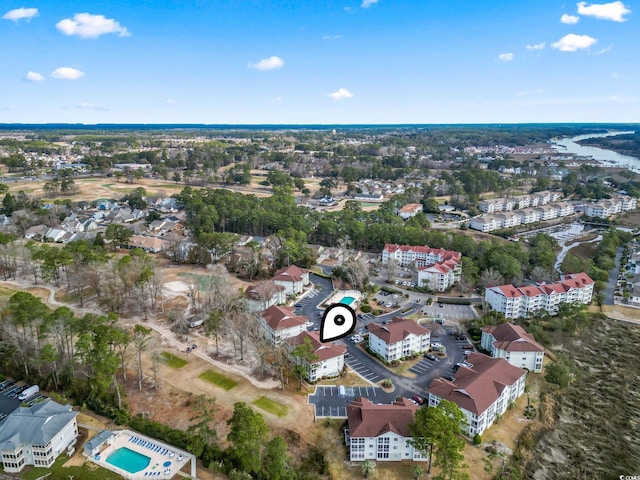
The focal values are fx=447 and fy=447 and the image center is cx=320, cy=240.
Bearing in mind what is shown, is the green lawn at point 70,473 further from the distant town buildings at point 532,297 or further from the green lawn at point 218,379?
the distant town buildings at point 532,297

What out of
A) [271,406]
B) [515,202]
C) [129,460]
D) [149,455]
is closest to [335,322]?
[271,406]

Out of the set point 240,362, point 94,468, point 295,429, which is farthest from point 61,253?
point 295,429

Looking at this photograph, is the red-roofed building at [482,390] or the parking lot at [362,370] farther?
the parking lot at [362,370]

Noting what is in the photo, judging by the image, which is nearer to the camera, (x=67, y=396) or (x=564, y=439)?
(x=564, y=439)

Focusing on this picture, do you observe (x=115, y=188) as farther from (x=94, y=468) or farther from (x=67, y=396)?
(x=94, y=468)

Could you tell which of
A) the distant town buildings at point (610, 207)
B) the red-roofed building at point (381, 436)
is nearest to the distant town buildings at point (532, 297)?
the red-roofed building at point (381, 436)

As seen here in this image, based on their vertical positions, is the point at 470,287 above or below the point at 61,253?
below
